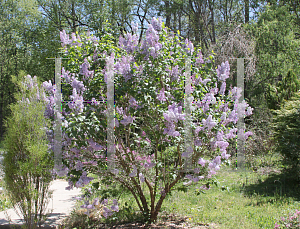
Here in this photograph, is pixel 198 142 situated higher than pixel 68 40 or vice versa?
pixel 68 40

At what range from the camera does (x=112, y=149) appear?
3.45 metres

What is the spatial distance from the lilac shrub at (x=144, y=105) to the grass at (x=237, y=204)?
2.54ft

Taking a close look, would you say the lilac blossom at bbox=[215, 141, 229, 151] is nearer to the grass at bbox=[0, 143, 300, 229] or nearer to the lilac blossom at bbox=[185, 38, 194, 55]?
the grass at bbox=[0, 143, 300, 229]

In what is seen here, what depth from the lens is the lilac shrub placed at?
3211 mm

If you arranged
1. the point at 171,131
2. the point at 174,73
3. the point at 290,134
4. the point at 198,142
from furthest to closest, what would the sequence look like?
the point at 290,134 < the point at 174,73 < the point at 198,142 < the point at 171,131

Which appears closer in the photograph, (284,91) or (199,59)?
(199,59)

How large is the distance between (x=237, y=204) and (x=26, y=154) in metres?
3.71

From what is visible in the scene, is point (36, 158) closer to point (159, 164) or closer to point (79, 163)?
point (79, 163)

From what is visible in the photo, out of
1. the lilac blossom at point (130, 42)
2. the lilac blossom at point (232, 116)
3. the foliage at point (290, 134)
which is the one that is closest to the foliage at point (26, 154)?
the lilac blossom at point (130, 42)

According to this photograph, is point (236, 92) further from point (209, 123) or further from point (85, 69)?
point (85, 69)

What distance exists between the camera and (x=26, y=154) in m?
3.60

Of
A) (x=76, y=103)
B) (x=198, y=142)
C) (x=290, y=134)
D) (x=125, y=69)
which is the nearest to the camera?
(x=76, y=103)

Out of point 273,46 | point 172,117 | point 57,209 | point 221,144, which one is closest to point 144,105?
point 172,117

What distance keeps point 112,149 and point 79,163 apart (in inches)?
17.3
